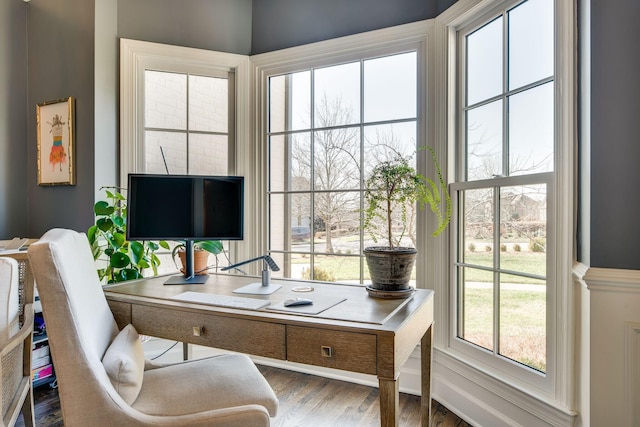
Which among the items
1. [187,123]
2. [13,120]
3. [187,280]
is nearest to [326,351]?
[187,280]

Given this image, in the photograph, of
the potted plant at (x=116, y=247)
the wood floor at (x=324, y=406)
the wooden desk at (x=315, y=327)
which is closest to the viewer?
the wooden desk at (x=315, y=327)

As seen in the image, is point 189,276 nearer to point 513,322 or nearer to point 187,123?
point 187,123

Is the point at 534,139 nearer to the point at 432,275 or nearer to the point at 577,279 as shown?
the point at 577,279

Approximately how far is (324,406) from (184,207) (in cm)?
136

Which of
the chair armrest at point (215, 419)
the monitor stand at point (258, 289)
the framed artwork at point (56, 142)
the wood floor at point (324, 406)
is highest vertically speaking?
the framed artwork at point (56, 142)

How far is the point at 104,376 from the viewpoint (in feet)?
3.92

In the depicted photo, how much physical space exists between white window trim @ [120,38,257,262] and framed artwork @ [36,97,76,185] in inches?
12.9

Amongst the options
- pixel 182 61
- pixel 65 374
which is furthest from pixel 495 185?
pixel 182 61

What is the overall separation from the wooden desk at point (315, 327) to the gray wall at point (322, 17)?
5.49 ft

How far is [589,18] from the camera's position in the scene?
1480 mm

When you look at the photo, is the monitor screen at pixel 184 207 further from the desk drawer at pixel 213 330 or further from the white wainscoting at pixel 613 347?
the white wainscoting at pixel 613 347

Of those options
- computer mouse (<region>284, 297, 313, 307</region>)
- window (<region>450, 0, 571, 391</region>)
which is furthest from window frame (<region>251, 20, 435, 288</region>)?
computer mouse (<region>284, 297, 313, 307</region>)

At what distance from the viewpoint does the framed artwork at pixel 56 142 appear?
8.58ft

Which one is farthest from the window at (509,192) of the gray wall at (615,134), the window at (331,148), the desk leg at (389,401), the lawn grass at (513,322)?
the desk leg at (389,401)
